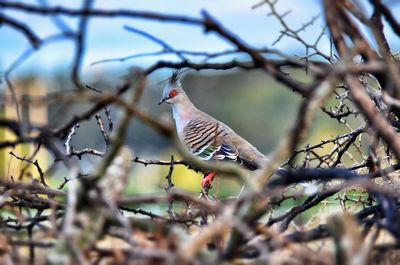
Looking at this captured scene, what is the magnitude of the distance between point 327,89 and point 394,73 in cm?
19

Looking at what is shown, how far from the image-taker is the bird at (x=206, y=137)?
7.93 metres

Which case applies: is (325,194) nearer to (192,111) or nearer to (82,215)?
(82,215)

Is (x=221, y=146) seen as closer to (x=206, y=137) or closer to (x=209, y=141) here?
(x=209, y=141)

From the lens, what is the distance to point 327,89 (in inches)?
67.1

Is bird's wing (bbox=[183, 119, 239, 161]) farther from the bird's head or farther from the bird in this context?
the bird's head

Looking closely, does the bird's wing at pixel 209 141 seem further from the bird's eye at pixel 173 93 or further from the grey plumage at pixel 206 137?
the bird's eye at pixel 173 93

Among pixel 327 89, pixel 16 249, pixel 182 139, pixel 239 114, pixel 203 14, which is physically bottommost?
pixel 16 249

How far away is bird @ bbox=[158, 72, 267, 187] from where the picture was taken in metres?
7.93

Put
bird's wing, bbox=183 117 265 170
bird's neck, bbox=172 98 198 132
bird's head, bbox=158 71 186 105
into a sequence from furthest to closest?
1. bird's neck, bbox=172 98 198 132
2. bird's head, bbox=158 71 186 105
3. bird's wing, bbox=183 117 265 170

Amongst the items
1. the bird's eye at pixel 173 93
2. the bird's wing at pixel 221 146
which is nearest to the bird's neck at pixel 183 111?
the bird's eye at pixel 173 93

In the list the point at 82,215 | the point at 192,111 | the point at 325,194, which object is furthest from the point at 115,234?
the point at 192,111

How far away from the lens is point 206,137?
27.3 ft

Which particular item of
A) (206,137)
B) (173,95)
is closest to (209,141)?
(206,137)

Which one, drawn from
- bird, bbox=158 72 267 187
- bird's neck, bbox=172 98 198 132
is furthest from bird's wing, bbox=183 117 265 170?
bird's neck, bbox=172 98 198 132
